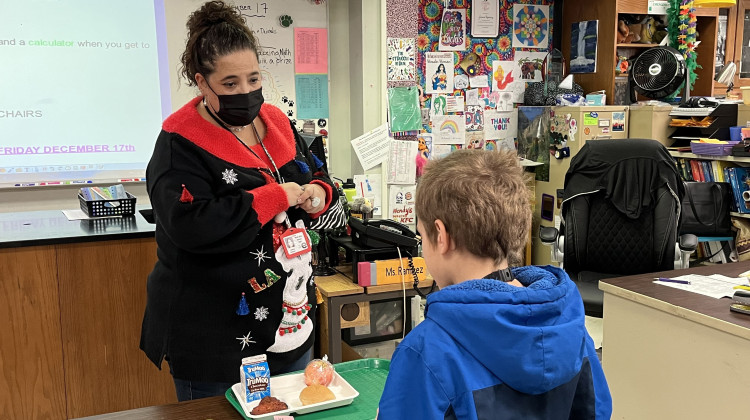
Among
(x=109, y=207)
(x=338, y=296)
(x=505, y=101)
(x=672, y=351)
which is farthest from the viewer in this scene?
(x=505, y=101)

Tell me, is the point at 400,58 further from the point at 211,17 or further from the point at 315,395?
the point at 315,395

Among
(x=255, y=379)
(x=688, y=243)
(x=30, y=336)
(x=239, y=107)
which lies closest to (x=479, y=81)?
(x=688, y=243)

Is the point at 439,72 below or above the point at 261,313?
above

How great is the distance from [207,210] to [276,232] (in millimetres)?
220

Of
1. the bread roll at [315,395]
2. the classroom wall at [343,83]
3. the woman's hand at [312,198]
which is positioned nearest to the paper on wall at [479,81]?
the classroom wall at [343,83]

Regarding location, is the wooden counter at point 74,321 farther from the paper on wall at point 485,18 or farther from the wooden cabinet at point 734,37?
the wooden cabinet at point 734,37

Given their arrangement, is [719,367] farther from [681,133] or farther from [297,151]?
[681,133]

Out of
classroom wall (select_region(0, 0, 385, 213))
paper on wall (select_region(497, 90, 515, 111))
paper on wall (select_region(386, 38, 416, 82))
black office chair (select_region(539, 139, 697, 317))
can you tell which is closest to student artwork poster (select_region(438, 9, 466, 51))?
paper on wall (select_region(497, 90, 515, 111))

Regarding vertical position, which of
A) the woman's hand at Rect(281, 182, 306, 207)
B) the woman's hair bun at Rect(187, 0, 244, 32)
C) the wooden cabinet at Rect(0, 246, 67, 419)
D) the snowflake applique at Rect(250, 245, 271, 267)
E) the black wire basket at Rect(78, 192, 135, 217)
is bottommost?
the wooden cabinet at Rect(0, 246, 67, 419)

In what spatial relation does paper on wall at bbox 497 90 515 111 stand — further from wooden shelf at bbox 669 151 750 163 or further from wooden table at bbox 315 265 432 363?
wooden table at bbox 315 265 432 363

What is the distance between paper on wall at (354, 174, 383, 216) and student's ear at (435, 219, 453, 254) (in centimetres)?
293

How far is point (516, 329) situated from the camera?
901 millimetres

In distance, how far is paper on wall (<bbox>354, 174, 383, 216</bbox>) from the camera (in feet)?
13.0

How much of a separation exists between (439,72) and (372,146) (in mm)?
877
